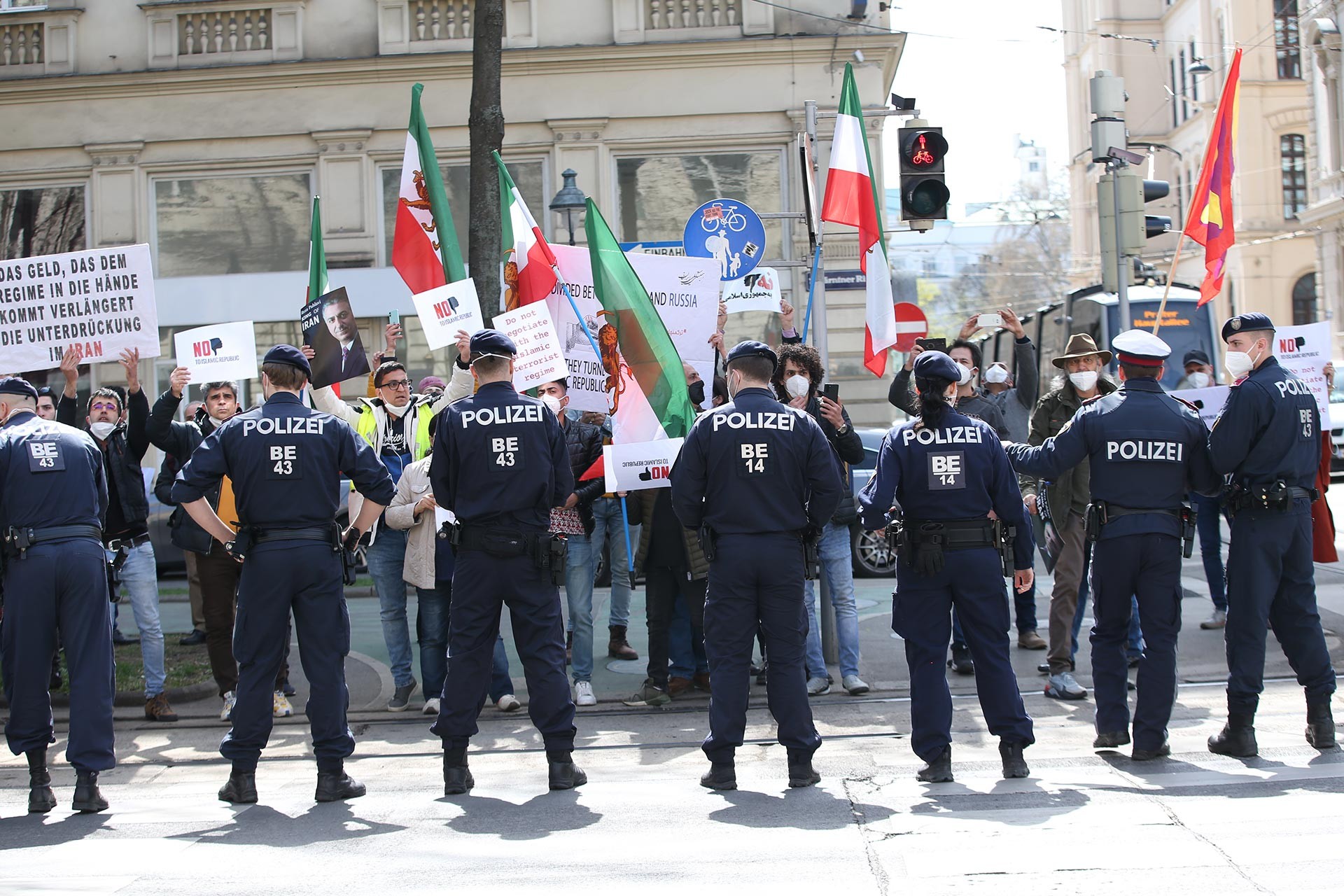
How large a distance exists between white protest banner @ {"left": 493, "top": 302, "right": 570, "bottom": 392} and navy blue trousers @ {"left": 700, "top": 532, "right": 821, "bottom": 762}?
2350 millimetres

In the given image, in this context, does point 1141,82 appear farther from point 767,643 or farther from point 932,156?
point 767,643

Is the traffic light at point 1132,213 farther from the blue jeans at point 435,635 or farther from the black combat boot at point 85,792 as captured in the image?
the black combat boot at point 85,792

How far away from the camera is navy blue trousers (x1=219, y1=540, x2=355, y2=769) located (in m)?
6.61

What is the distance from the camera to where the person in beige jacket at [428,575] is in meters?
8.52

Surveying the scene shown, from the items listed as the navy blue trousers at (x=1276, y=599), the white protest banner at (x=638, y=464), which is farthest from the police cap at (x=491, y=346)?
the navy blue trousers at (x=1276, y=599)

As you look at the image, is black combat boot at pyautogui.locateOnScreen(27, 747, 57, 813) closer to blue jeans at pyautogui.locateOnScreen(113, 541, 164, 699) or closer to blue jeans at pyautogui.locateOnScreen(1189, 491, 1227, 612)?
blue jeans at pyautogui.locateOnScreen(113, 541, 164, 699)

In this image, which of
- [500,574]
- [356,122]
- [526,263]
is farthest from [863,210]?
[356,122]

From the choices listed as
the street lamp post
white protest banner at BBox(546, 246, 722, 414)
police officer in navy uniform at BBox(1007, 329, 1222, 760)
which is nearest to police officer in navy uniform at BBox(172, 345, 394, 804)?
white protest banner at BBox(546, 246, 722, 414)

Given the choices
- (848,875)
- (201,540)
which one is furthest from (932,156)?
(848,875)

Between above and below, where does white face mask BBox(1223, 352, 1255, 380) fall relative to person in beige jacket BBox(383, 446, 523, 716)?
above

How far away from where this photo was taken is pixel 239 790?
6.64 metres

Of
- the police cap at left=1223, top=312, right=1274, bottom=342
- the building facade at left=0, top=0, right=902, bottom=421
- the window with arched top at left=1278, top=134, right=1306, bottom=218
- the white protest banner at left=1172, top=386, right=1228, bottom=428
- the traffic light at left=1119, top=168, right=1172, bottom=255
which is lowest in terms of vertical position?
the white protest banner at left=1172, top=386, right=1228, bottom=428

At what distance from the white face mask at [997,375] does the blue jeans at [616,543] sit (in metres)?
2.86

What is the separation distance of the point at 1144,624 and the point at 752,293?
16.9 feet
